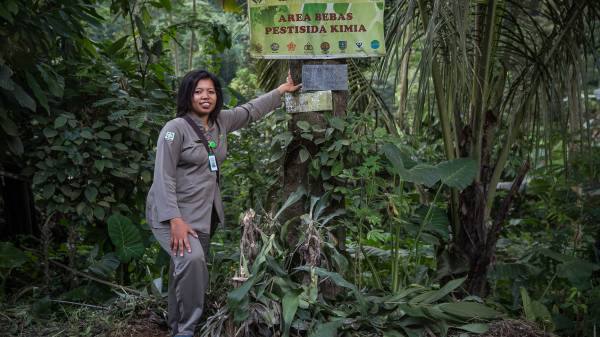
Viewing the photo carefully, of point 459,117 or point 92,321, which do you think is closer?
point 92,321

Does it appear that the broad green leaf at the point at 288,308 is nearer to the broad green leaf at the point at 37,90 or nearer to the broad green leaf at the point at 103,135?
the broad green leaf at the point at 103,135

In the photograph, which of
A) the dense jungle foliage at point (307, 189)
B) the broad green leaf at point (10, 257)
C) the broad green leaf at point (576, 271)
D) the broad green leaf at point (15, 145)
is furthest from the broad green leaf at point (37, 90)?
the broad green leaf at point (576, 271)

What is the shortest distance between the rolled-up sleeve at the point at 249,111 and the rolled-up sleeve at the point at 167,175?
45cm

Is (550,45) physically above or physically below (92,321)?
above

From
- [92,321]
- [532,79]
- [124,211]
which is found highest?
[532,79]

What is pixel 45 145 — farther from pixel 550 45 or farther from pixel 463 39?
pixel 550 45

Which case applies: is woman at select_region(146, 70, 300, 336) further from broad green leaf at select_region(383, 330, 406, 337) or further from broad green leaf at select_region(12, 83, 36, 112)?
broad green leaf at select_region(12, 83, 36, 112)

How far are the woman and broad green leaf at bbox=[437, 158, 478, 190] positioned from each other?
136 cm

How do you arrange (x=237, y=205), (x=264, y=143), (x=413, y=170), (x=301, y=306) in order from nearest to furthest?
(x=301, y=306) → (x=413, y=170) → (x=264, y=143) → (x=237, y=205)

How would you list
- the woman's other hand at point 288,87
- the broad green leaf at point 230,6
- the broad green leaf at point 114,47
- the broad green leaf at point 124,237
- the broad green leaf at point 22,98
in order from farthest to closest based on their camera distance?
the broad green leaf at point 114,47 → the broad green leaf at point 230,6 → the broad green leaf at point 124,237 → the broad green leaf at point 22,98 → the woman's other hand at point 288,87

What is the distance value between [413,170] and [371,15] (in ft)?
3.08

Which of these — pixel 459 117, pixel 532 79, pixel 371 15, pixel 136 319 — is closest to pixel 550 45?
pixel 532 79

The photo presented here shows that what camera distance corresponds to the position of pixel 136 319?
446 cm

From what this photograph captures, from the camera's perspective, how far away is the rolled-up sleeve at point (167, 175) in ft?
12.7
